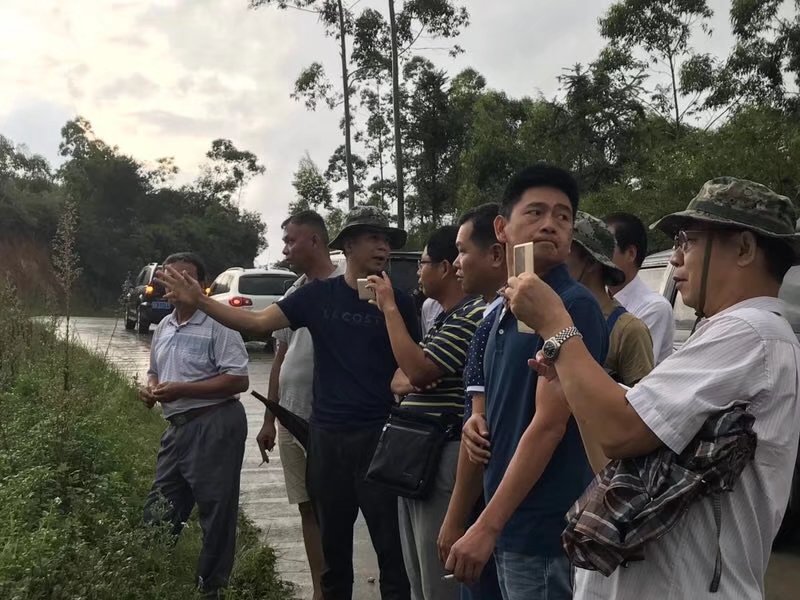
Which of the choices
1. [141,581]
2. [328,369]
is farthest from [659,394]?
[141,581]

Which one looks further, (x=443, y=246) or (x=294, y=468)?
(x=294, y=468)

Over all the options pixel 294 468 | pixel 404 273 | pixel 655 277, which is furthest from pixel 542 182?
pixel 404 273

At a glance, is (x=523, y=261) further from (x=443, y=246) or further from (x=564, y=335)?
(x=443, y=246)

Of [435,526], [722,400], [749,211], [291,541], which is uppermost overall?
[749,211]

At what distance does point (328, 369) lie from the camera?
3.59m

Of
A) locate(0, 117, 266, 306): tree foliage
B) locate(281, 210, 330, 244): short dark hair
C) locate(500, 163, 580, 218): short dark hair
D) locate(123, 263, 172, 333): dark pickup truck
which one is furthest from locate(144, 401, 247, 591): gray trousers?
locate(0, 117, 266, 306): tree foliage

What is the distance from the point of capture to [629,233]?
4.05 m

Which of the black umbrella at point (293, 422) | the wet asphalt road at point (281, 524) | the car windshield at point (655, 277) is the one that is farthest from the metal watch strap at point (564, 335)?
the car windshield at point (655, 277)

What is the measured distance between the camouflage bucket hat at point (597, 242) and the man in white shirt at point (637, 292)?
662mm

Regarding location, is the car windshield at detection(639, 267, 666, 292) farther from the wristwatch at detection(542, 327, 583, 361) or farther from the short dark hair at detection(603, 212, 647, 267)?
the wristwatch at detection(542, 327, 583, 361)

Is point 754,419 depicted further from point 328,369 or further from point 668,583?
point 328,369

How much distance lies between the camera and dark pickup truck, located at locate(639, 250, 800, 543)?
4.88m

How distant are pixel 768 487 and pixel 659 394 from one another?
28cm

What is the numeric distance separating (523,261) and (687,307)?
279 cm
